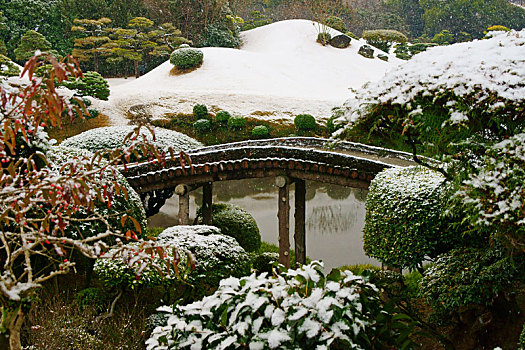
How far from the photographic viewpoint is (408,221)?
643 cm

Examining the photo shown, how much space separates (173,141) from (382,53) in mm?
22442

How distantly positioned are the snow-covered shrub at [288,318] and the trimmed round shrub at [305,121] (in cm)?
1656

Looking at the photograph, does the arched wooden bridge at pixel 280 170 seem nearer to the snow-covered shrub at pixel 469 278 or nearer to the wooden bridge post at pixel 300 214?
the wooden bridge post at pixel 300 214

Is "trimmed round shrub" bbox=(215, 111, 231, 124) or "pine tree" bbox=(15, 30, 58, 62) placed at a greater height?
"pine tree" bbox=(15, 30, 58, 62)

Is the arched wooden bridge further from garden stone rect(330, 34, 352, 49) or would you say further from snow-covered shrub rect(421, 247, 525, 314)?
garden stone rect(330, 34, 352, 49)

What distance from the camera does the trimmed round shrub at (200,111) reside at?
773 inches

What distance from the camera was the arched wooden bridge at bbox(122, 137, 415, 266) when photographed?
28.4ft

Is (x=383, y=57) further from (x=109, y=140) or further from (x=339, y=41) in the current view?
(x=109, y=140)

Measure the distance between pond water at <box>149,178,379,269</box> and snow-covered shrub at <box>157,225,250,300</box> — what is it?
15.0ft

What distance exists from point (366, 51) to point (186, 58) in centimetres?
1191

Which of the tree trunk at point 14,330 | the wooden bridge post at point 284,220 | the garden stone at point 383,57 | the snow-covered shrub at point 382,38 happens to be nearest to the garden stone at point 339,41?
the garden stone at point 383,57

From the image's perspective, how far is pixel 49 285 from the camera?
7.67 meters

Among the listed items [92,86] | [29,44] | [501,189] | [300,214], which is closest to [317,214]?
[300,214]

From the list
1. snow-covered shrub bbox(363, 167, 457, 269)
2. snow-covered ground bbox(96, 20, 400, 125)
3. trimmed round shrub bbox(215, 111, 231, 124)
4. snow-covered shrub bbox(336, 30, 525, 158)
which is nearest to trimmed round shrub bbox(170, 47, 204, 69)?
snow-covered ground bbox(96, 20, 400, 125)
